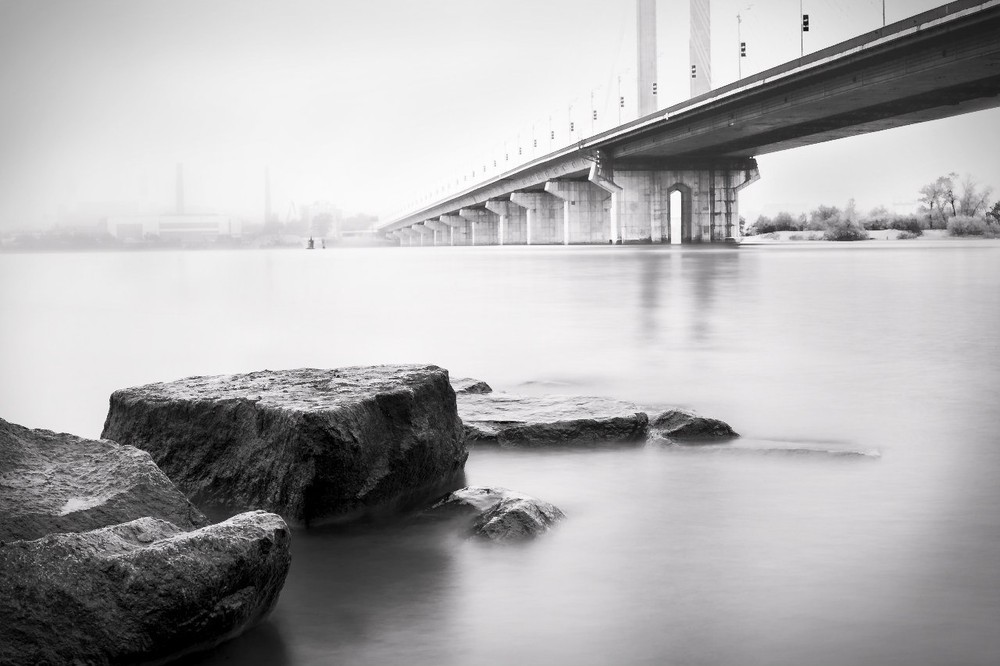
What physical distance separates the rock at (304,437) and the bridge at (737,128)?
123 feet

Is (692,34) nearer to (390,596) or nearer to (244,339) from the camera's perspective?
(244,339)

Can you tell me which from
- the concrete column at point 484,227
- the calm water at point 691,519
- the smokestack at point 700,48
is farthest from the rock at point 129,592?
the concrete column at point 484,227

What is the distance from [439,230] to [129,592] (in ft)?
536

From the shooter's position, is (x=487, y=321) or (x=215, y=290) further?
(x=215, y=290)

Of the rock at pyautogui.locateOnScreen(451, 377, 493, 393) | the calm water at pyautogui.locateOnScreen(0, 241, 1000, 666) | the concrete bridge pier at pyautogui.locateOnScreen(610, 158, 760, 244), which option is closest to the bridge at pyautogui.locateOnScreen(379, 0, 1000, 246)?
the concrete bridge pier at pyautogui.locateOnScreen(610, 158, 760, 244)

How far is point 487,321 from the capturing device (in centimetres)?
1641

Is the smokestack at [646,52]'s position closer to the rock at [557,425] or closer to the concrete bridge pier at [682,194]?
the concrete bridge pier at [682,194]

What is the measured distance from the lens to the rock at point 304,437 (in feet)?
15.5

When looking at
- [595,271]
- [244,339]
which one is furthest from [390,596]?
[595,271]

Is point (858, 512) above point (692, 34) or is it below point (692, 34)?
below

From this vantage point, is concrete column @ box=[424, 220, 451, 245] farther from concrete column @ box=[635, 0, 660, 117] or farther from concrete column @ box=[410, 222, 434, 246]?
concrete column @ box=[635, 0, 660, 117]

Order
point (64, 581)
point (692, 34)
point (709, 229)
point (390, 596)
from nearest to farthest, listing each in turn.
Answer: point (64, 581) → point (390, 596) → point (692, 34) → point (709, 229)

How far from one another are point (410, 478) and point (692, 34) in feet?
229

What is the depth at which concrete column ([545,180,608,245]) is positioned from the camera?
296 feet
